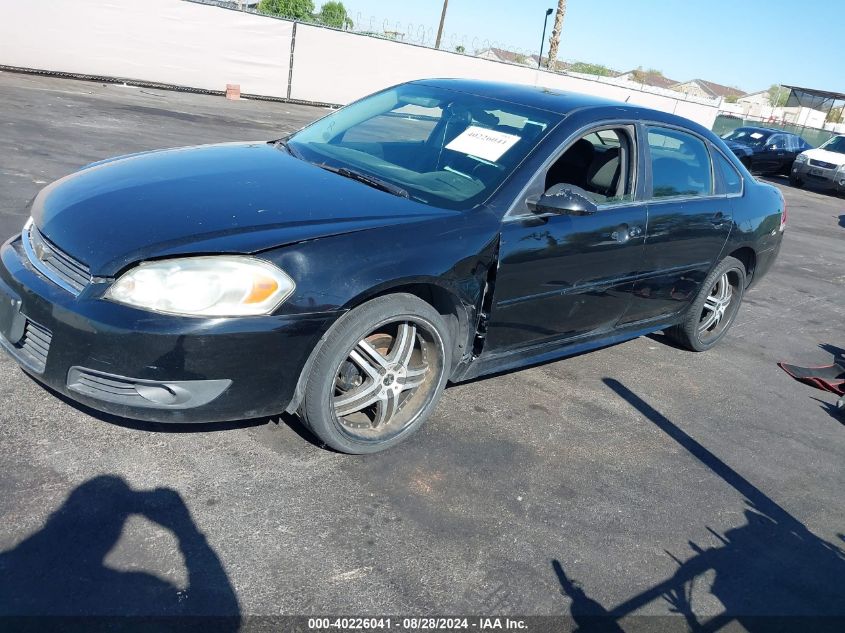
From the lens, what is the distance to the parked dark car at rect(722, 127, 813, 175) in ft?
73.6

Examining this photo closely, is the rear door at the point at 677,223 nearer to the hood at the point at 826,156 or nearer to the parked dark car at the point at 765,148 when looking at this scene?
the hood at the point at 826,156

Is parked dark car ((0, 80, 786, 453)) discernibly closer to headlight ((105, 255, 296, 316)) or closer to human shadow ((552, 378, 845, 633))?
headlight ((105, 255, 296, 316))

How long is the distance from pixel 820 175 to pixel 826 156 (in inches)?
25.4

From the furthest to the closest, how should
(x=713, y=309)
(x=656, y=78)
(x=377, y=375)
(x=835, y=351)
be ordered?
(x=656, y=78) < (x=835, y=351) < (x=713, y=309) < (x=377, y=375)

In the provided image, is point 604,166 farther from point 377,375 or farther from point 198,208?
point 198,208

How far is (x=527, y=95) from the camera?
4516 millimetres

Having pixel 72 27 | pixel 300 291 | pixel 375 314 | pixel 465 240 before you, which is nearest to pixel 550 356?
pixel 465 240

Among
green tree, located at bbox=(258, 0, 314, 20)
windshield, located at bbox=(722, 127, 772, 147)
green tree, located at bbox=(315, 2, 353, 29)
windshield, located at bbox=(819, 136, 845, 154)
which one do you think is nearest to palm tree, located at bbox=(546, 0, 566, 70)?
windshield, located at bbox=(722, 127, 772, 147)

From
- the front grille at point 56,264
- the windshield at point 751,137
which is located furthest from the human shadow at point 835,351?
the windshield at point 751,137

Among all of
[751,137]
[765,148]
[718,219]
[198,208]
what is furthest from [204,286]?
[751,137]

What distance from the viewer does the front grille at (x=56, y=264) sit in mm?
2994

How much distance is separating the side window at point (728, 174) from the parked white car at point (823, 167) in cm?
1719

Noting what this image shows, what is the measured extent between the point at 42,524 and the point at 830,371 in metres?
5.12

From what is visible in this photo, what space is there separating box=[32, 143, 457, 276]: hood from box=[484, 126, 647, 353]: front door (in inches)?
19.0
